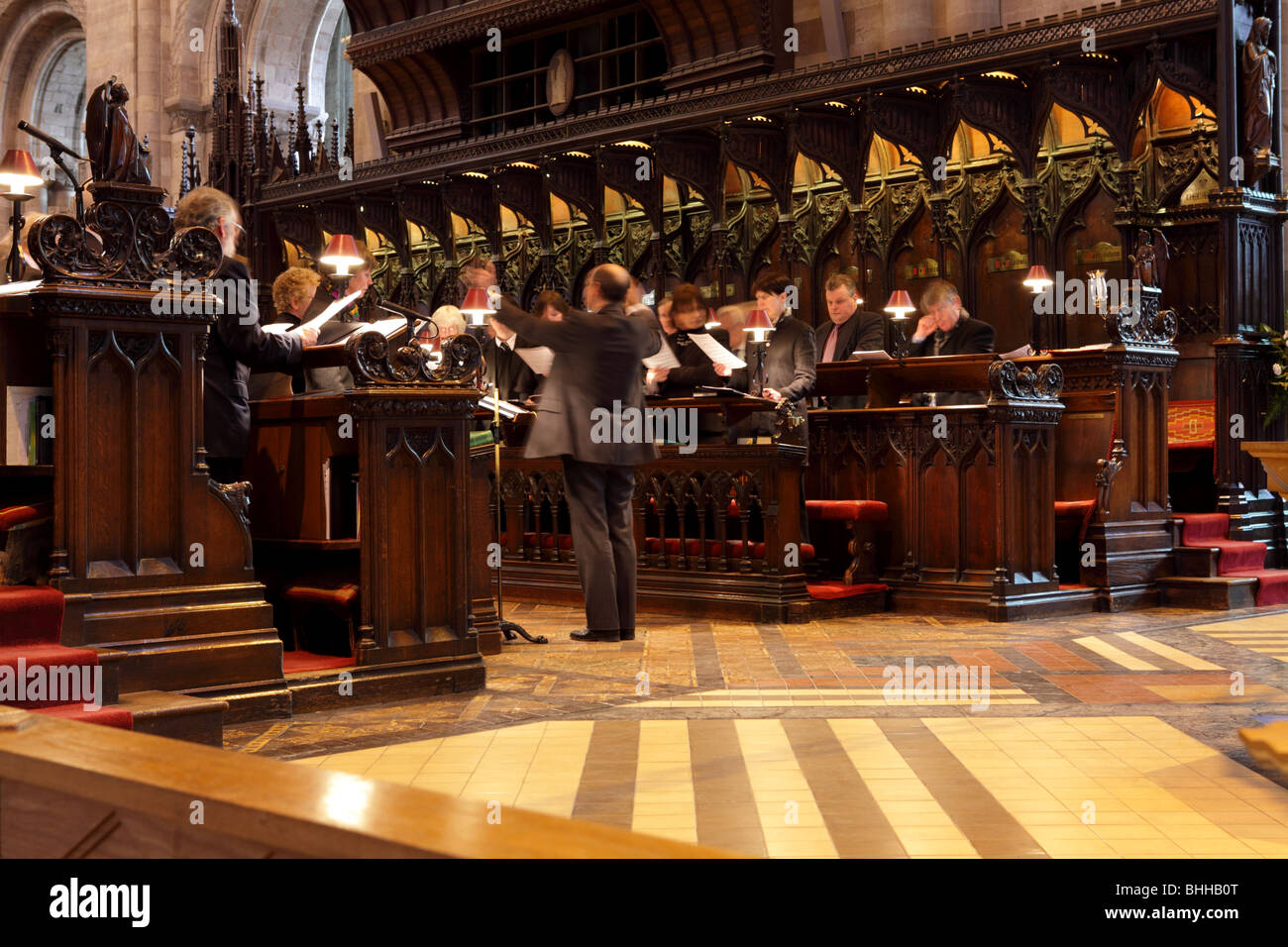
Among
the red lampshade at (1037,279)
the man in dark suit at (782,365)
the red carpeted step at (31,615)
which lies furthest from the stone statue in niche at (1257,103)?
the red carpeted step at (31,615)

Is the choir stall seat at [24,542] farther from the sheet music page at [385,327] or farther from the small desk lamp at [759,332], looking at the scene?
the small desk lamp at [759,332]

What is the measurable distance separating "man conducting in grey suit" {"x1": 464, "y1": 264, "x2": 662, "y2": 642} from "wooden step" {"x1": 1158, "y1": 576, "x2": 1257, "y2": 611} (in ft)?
13.3

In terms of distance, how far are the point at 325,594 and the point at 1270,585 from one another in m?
6.09

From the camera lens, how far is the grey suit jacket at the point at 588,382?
6.19 m

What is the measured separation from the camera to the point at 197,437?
16.0 feet

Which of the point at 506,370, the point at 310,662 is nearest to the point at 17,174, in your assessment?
the point at 506,370

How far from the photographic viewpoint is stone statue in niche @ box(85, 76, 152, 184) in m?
4.71

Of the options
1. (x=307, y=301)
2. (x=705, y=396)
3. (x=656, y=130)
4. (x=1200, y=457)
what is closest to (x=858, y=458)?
(x=705, y=396)

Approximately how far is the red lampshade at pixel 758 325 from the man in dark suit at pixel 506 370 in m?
1.39

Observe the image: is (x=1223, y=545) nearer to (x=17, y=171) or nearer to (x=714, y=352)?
(x=714, y=352)

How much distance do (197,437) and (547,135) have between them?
9773mm

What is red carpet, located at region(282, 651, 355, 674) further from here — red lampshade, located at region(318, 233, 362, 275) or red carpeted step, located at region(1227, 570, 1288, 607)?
red carpeted step, located at region(1227, 570, 1288, 607)

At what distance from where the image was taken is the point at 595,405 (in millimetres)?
6211
